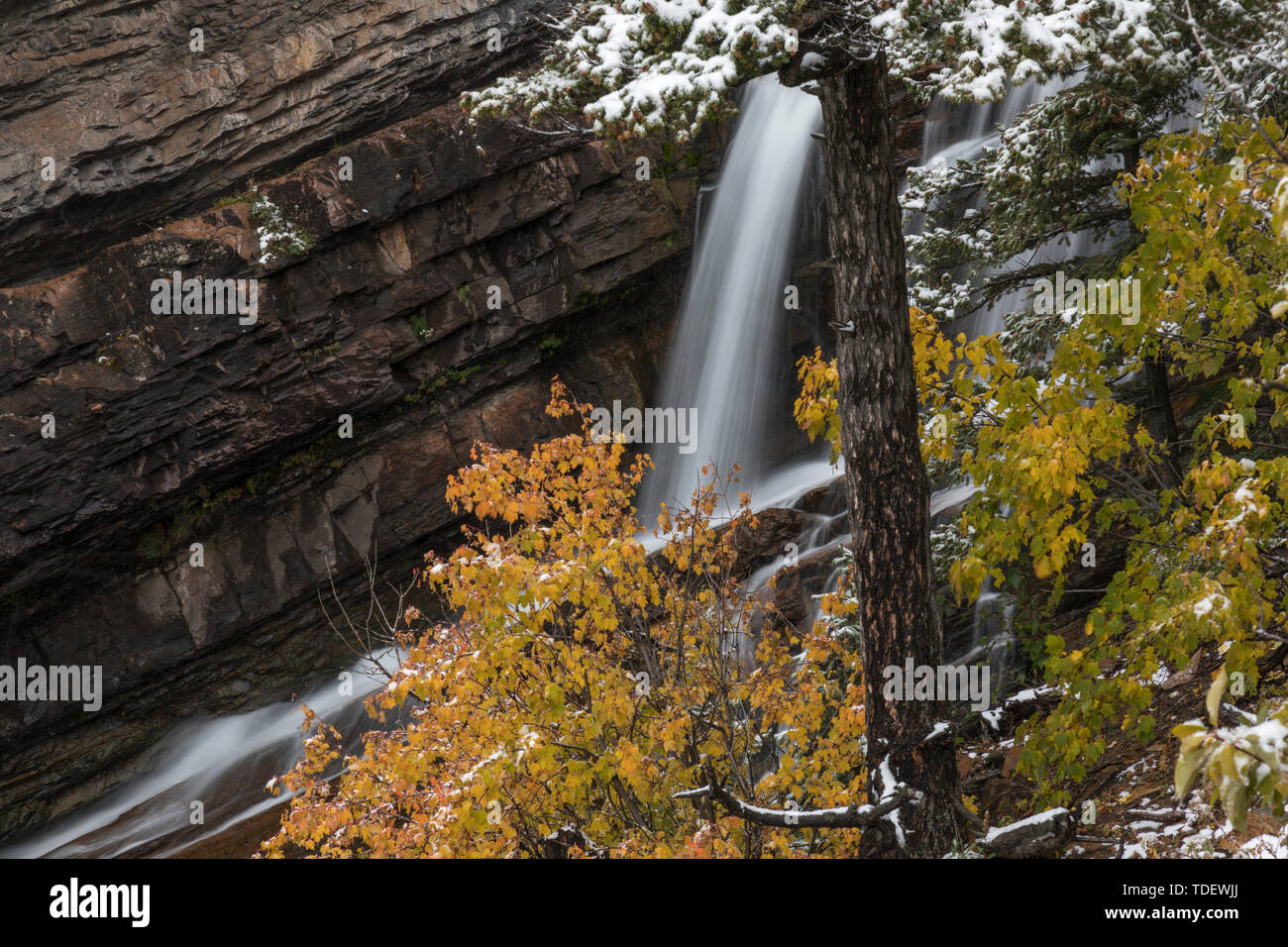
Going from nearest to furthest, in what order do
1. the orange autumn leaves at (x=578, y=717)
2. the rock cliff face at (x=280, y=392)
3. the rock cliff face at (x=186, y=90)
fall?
the orange autumn leaves at (x=578, y=717)
the rock cliff face at (x=186, y=90)
the rock cliff face at (x=280, y=392)

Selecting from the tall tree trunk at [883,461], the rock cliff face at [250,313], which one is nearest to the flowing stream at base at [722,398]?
the rock cliff face at [250,313]

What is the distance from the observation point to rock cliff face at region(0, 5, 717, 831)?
1500cm

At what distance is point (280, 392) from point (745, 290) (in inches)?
306

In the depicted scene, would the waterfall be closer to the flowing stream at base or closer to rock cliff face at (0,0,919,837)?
the flowing stream at base

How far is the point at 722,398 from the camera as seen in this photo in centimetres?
1727

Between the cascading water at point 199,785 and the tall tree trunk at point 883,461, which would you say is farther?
the cascading water at point 199,785

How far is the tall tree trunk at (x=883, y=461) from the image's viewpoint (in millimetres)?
5785

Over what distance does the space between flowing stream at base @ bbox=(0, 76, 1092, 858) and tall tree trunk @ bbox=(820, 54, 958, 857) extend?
821cm

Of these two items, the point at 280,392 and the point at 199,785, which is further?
the point at 280,392

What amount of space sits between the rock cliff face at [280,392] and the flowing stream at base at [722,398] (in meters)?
0.52

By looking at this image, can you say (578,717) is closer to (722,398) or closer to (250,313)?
(250,313)

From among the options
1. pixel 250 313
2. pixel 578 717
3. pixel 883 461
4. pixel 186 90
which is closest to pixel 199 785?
pixel 250 313

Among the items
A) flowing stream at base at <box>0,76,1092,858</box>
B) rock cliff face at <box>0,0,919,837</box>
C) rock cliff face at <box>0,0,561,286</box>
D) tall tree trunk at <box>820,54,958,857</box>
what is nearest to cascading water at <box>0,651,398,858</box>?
flowing stream at base at <box>0,76,1092,858</box>

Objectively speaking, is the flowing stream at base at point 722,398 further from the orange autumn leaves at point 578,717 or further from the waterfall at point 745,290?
the orange autumn leaves at point 578,717
